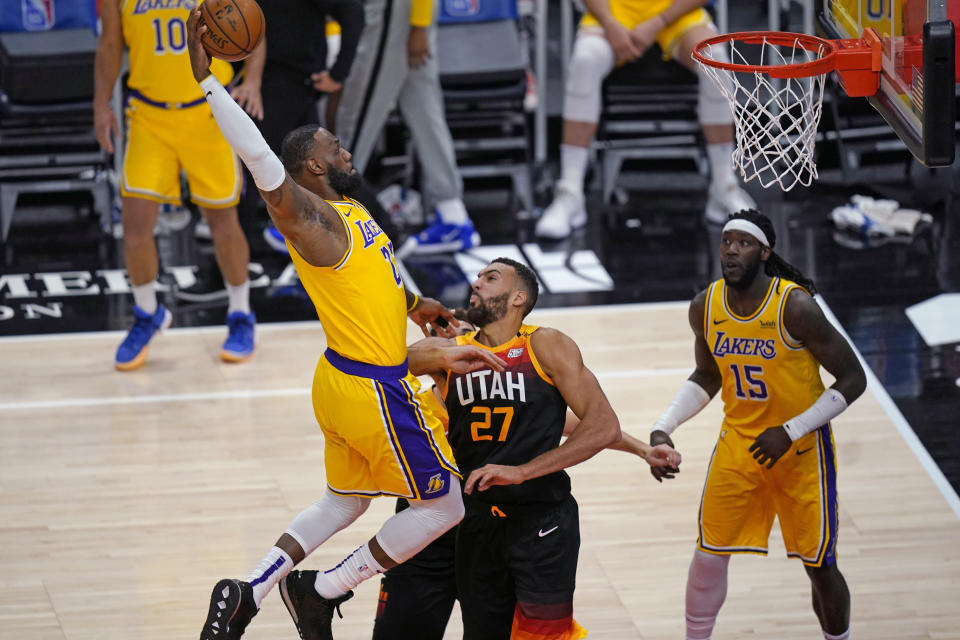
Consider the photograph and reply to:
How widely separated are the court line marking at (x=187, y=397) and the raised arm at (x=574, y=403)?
299cm

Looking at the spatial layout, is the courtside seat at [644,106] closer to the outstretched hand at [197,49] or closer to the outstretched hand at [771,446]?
the outstretched hand at [771,446]

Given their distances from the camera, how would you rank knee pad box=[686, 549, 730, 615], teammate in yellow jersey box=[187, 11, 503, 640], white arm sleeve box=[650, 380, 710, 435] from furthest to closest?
white arm sleeve box=[650, 380, 710, 435]
knee pad box=[686, 549, 730, 615]
teammate in yellow jersey box=[187, 11, 503, 640]

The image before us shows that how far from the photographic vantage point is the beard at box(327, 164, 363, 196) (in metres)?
4.59

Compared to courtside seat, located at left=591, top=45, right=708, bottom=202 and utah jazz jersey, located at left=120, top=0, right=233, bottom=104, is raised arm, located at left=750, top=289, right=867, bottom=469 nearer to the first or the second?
utah jazz jersey, located at left=120, top=0, right=233, bottom=104

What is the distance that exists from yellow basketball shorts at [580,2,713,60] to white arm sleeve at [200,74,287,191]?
580cm

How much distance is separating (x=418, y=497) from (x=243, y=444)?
241 centimetres

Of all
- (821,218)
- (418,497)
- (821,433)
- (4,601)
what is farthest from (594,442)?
(821,218)

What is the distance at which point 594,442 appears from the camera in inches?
169

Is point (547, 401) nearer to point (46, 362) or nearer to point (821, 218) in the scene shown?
point (46, 362)

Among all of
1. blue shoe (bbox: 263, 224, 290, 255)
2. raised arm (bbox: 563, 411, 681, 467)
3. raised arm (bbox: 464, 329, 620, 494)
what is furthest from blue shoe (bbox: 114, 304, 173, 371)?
raised arm (bbox: 464, 329, 620, 494)

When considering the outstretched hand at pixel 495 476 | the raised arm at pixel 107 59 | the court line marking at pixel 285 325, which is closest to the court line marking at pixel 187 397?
the court line marking at pixel 285 325

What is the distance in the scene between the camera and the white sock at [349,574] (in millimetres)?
4465

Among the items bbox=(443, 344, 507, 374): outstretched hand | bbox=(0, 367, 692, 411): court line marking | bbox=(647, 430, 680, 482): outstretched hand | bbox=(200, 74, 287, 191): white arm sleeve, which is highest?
bbox=(200, 74, 287, 191): white arm sleeve

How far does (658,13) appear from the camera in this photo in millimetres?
9414
